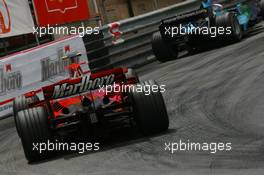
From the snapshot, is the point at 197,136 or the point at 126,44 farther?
the point at 126,44

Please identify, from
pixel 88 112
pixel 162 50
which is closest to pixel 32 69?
pixel 162 50

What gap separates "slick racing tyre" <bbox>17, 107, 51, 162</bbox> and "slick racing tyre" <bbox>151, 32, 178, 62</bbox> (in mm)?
9781

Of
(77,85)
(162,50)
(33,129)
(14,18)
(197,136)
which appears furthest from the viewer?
(162,50)

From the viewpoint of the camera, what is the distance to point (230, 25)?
16.8m

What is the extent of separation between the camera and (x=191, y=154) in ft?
22.4

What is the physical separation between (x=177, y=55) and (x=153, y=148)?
34.7ft

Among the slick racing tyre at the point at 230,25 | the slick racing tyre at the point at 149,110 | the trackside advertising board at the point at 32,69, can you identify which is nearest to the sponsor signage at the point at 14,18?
the trackside advertising board at the point at 32,69

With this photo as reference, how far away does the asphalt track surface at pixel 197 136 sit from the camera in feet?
20.9

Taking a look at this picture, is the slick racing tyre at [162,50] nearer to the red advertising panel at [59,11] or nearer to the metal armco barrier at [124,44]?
the metal armco barrier at [124,44]

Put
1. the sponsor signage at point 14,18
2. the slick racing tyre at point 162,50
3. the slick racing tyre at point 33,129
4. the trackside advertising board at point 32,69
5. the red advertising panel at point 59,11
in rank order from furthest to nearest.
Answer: the red advertising panel at point 59,11, the slick racing tyre at point 162,50, the sponsor signage at point 14,18, the trackside advertising board at point 32,69, the slick racing tyre at point 33,129

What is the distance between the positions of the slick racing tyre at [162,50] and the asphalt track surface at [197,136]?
155 inches

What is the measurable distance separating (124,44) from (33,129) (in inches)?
425

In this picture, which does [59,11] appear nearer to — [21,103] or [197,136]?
[21,103]

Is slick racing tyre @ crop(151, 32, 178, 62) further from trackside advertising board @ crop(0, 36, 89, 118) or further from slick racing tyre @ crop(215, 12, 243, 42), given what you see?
trackside advertising board @ crop(0, 36, 89, 118)
